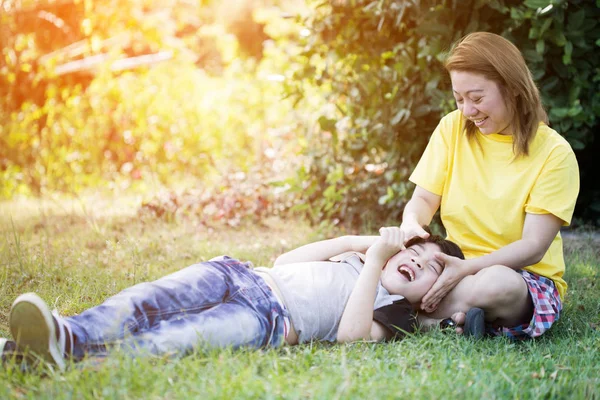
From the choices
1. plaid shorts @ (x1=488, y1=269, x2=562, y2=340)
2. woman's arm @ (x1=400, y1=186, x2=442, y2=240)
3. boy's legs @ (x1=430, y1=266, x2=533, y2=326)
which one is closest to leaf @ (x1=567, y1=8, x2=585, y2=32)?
woman's arm @ (x1=400, y1=186, x2=442, y2=240)

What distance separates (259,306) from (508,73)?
4.44 ft

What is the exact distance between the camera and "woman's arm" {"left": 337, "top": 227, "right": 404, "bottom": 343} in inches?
101

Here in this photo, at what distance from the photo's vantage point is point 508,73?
2.82m

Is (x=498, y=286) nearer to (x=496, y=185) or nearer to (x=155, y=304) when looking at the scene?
(x=496, y=185)

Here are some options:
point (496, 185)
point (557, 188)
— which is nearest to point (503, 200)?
point (496, 185)

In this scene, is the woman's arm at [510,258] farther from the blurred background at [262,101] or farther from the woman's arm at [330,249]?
the blurred background at [262,101]

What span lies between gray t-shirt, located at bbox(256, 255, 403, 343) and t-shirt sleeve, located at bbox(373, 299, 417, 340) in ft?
0.11

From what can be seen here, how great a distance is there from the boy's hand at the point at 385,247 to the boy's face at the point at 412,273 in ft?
0.33

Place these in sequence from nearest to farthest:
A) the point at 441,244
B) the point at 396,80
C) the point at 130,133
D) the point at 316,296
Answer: the point at 316,296 < the point at 441,244 < the point at 396,80 < the point at 130,133

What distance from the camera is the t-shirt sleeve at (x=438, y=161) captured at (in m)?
3.16

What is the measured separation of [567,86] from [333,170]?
63.6 inches

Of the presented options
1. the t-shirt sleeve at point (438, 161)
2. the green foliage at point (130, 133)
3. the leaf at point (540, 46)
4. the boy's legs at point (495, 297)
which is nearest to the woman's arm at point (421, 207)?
the t-shirt sleeve at point (438, 161)

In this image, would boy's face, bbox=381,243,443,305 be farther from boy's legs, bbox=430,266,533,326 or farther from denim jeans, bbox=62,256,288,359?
denim jeans, bbox=62,256,288,359

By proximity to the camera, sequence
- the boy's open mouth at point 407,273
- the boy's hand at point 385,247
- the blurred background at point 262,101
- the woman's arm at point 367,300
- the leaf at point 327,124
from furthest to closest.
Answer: the leaf at point 327,124 < the blurred background at point 262,101 < the boy's open mouth at point 407,273 < the boy's hand at point 385,247 < the woman's arm at point 367,300
